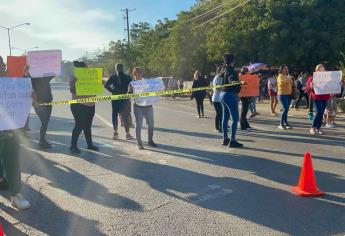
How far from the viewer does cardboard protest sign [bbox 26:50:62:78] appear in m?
9.21

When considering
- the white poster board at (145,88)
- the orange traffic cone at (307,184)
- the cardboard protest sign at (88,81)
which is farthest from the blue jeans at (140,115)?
the orange traffic cone at (307,184)

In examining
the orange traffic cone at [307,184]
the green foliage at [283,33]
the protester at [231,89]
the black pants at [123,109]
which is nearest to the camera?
the orange traffic cone at [307,184]

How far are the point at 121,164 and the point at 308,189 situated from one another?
3484mm

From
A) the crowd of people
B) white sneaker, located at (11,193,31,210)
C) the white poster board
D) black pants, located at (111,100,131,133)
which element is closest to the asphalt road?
white sneaker, located at (11,193,31,210)

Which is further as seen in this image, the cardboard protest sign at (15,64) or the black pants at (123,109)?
the cardboard protest sign at (15,64)

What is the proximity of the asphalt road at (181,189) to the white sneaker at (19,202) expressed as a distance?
0.08m

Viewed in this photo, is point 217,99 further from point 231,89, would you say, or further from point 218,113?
point 231,89

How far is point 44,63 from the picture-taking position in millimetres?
9352

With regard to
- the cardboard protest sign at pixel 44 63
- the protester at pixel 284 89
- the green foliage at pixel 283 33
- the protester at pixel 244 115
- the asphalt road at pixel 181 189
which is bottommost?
the asphalt road at pixel 181 189

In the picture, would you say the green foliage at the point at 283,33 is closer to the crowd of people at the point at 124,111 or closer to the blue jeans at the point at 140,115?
the crowd of people at the point at 124,111

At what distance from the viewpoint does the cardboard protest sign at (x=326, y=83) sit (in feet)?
34.7

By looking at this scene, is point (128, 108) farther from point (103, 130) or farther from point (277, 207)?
point (277, 207)

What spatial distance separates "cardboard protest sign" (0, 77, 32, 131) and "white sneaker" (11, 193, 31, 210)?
88 cm

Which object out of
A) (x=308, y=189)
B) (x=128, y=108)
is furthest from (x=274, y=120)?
(x=308, y=189)
